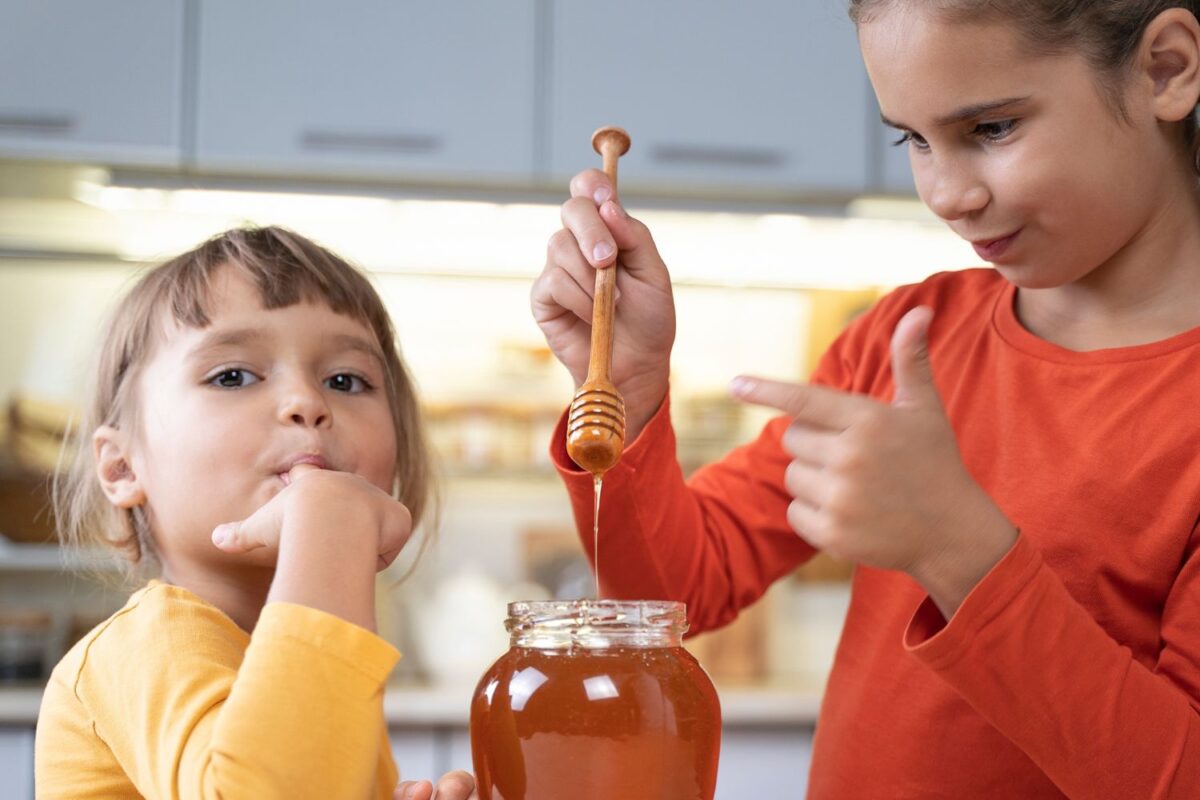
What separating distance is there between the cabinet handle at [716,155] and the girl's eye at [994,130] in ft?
5.09

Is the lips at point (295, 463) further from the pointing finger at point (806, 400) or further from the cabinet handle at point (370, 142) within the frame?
the cabinet handle at point (370, 142)

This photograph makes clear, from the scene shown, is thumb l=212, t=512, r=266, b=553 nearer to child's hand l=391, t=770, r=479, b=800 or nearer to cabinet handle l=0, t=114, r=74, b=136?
child's hand l=391, t=770, r=479, b=800

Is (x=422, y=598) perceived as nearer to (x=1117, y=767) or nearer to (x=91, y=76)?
(x=91, y=76)

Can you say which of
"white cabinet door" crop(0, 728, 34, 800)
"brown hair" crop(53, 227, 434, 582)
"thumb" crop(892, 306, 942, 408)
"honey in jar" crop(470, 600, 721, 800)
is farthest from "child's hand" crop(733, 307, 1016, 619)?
"white cabinet door" crop(0, 728, 34, 800)

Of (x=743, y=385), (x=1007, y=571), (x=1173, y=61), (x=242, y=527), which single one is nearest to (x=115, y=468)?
(x=242, y=527)

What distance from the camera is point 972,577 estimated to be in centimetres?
66

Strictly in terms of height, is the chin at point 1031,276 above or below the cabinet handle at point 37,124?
below

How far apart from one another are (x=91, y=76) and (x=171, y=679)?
1860 mm

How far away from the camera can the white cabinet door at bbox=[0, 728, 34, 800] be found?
2002 mm

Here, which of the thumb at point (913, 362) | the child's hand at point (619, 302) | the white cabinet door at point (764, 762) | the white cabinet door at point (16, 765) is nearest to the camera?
the thumb at point (913, 362)

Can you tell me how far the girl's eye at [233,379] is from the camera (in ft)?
2.91

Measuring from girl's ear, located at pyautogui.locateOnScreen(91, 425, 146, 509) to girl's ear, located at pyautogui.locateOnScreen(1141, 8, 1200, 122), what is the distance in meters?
0.76

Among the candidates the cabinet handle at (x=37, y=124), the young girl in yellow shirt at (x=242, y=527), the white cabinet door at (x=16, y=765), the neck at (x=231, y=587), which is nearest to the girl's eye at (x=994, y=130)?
the young girl in yellow shirt at (x=242, y=527)

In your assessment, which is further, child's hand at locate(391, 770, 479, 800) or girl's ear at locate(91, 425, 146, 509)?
girl's ear at locate(91, 425, 146, 509)
